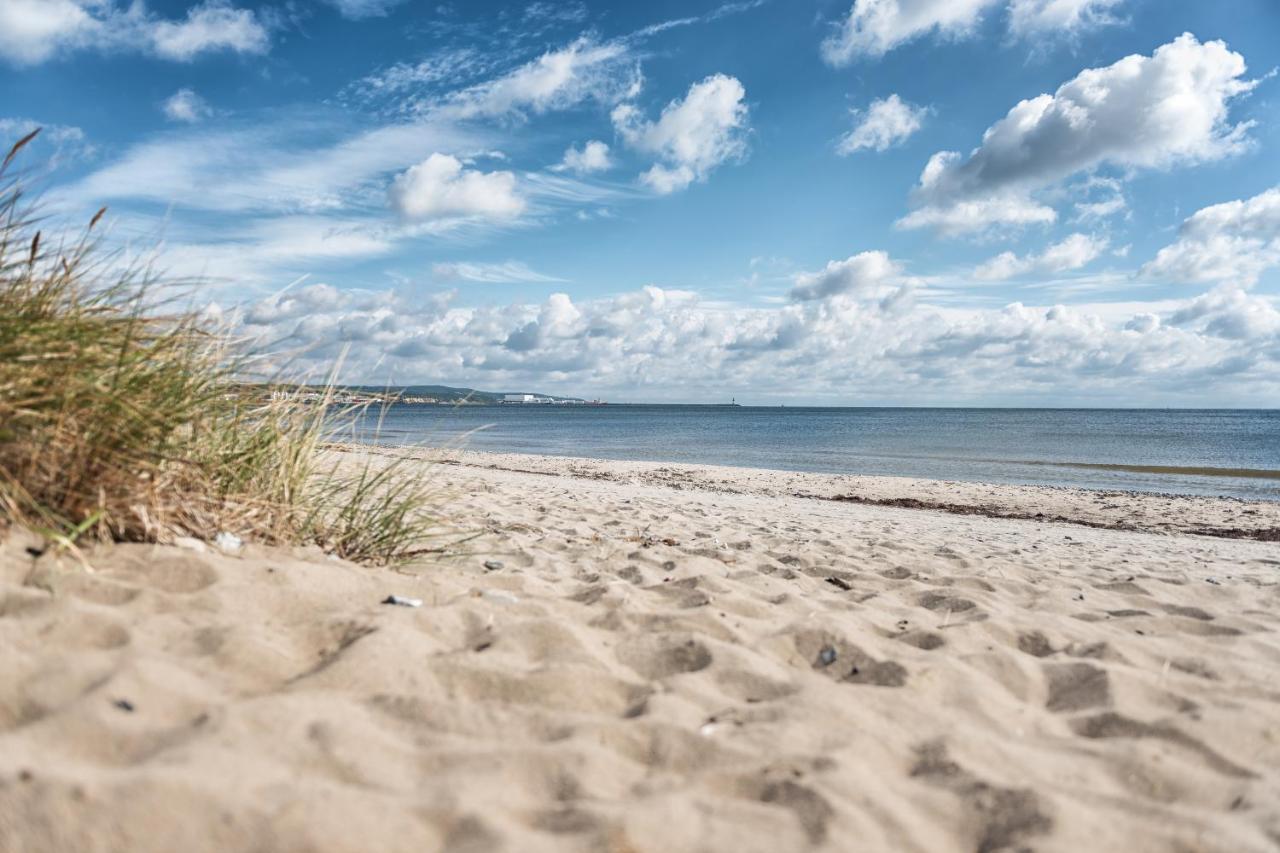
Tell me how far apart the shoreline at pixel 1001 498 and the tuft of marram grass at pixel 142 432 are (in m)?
5.29

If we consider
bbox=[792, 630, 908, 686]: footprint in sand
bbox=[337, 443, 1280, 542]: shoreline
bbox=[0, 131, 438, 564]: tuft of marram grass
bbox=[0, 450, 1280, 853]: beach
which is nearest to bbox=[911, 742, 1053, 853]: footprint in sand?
bbox=[0, 450, 1280, 853]: beach

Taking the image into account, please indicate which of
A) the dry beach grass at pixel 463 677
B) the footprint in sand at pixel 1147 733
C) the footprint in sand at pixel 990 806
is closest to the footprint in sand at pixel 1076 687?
the dry beach grass at pixel 463 677

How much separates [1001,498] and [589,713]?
44.9ft

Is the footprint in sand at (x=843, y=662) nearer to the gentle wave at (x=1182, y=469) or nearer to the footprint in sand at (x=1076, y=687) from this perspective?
the footprint in sand at (x=1076, y=687)

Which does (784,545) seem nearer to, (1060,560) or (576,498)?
(1060,560)

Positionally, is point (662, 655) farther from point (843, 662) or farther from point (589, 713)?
point (843, 662)

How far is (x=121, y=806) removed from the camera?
1.38 meters

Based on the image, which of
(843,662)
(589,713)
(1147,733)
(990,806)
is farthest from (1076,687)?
(589,713)

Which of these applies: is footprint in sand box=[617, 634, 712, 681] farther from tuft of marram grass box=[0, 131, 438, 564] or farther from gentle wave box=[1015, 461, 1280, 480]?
gentle wave box=[1015, 461, 1280, 480]

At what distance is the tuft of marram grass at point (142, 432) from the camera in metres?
2.48

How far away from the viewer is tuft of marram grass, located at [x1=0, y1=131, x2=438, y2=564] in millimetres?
2479

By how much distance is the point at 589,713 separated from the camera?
7.11 feet

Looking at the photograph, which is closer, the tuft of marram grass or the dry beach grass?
the dry beach grass

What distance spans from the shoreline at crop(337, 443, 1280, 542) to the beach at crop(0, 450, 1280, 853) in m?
6.29
